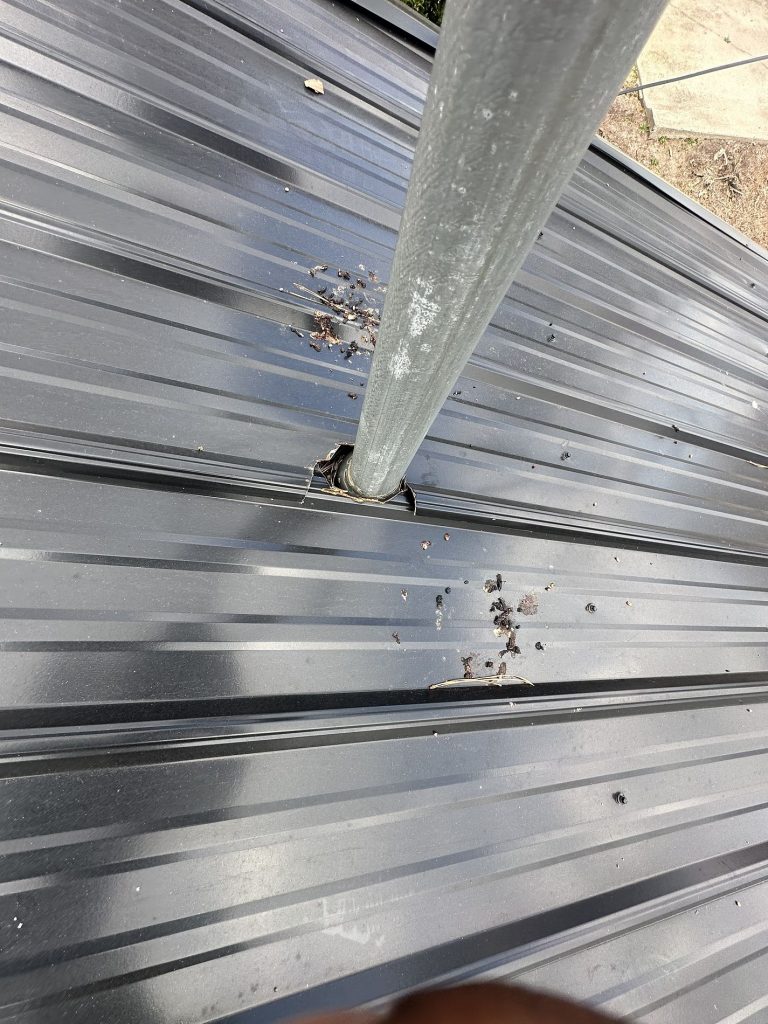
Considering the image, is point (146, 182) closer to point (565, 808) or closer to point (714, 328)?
point (565, 808)

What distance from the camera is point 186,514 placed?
1.23 metres

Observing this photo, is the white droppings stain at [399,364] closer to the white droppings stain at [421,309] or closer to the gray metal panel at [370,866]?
the white droppings stain at [421,309]

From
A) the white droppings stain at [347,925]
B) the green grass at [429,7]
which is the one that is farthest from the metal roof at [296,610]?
the green grass at [429,7]

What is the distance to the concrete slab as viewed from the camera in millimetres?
4488

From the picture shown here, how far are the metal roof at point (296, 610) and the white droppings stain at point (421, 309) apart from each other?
78 centimetres

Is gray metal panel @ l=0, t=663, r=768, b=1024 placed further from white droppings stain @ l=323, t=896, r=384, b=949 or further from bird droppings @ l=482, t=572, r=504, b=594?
bird droppings @ l=482, t=572, r=504, b=594

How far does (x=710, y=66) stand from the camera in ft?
15.6

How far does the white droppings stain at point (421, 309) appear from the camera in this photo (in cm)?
59

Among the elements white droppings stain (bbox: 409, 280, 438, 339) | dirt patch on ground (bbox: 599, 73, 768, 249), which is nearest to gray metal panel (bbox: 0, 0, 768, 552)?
white droppings stain (bbox: 409, 280, 438, 339)

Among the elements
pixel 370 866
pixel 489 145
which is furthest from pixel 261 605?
pixel 489 145

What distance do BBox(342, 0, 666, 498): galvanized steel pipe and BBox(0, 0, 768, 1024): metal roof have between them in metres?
0.79

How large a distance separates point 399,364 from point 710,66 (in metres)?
6.36

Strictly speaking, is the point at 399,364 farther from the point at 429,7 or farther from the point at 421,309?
the point at 429,7

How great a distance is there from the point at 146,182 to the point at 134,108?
0.81ft
